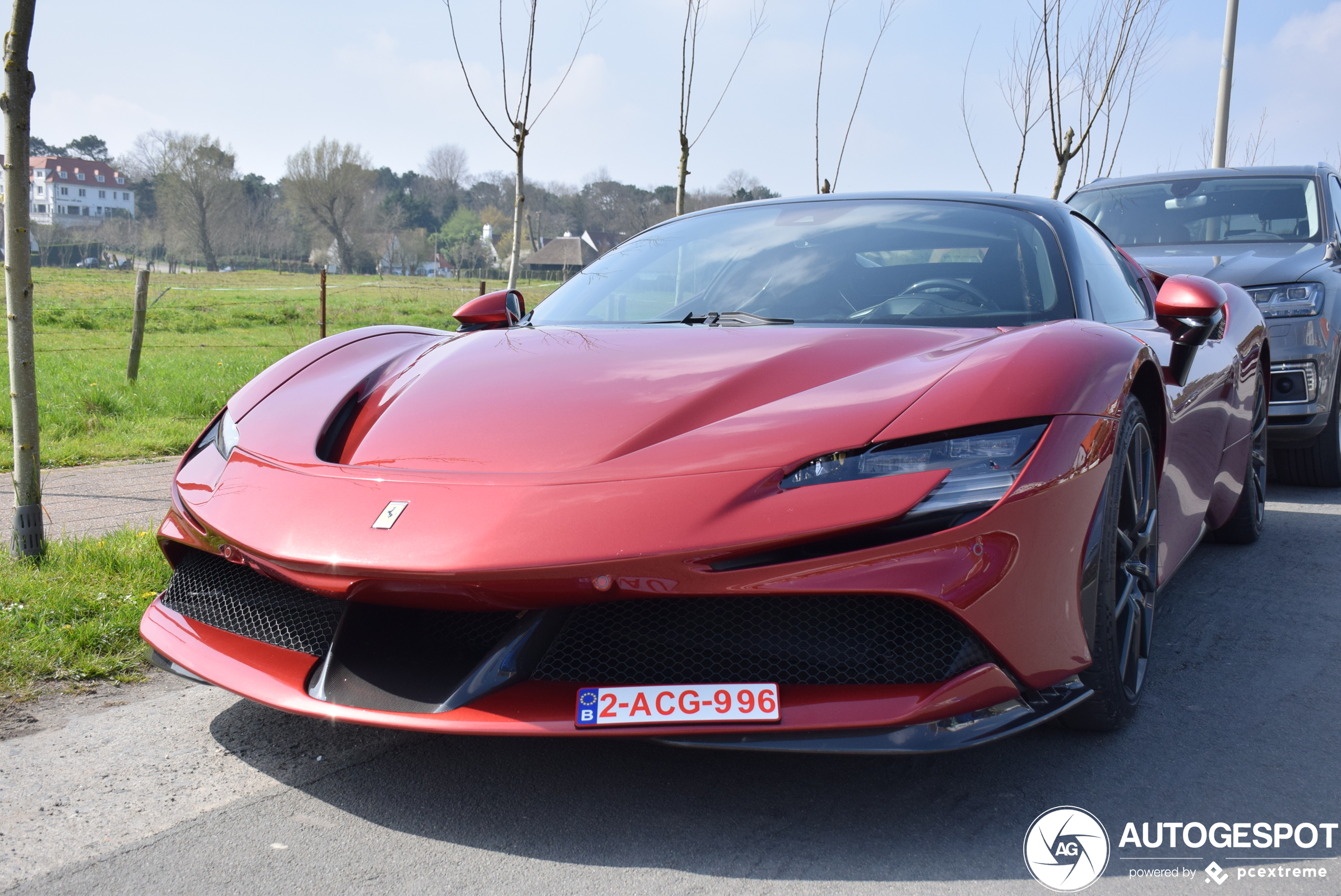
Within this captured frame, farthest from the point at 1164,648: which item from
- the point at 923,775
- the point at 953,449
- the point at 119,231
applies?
the point at 119,231

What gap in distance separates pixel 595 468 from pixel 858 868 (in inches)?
33.3

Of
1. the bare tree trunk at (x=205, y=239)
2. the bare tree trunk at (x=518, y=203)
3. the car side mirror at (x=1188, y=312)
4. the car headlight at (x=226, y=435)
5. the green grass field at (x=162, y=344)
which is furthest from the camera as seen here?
the bare tree trunk at (x=205, y=239)

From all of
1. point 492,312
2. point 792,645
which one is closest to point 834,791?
point 792,645

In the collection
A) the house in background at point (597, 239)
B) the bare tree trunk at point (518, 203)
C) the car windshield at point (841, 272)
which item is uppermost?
the house in background at point (597, 239)

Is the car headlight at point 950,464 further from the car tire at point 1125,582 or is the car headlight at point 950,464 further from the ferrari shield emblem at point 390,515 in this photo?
the ferrari shield emblem at point 390,515

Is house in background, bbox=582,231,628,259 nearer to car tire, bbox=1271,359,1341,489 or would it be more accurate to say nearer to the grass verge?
car tire, bbox=1271,359,1341,489

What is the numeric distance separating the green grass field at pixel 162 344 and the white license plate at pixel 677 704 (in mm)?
5142

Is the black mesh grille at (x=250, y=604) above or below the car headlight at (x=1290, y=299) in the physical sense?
below

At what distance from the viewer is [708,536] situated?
1831 millimetres

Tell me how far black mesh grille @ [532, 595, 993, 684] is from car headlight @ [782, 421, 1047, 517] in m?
0.20

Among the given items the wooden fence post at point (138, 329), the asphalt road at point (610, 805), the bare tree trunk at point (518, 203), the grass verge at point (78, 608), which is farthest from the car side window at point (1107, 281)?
the wooden fence post at point (138, 329)

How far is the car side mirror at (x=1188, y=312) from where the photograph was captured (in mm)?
3064

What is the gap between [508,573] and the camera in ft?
6.03

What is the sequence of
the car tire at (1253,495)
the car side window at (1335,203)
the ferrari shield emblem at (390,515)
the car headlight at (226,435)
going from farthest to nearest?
the car side window at (1335,203)
the car tire at (1253,495)
the car headlight at (226,435)
the ferrari shield emblem at (390,515)
